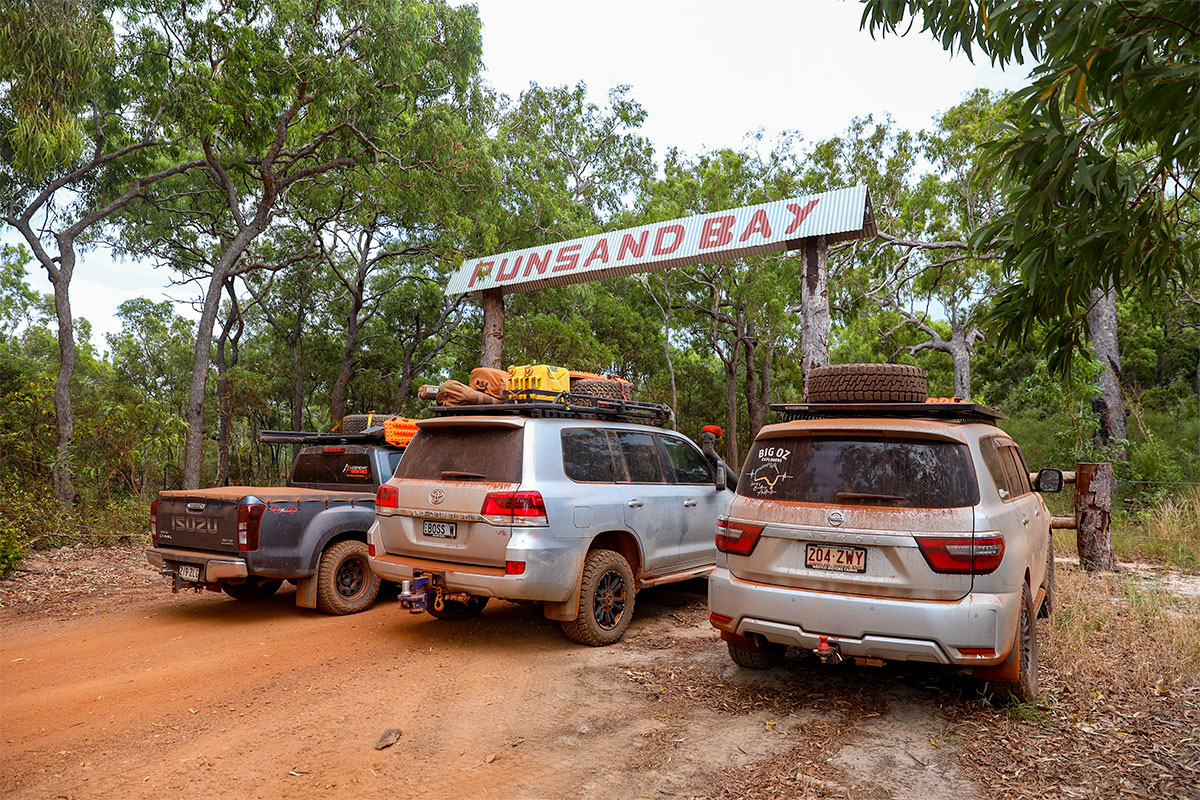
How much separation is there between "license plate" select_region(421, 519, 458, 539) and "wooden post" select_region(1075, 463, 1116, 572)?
7.08 m

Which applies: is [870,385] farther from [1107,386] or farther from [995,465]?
[1107,386]

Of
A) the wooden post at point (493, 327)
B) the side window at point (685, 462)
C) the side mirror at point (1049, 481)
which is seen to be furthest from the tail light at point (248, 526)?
the wooden post at point (493, 327)

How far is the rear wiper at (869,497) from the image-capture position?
426 cm

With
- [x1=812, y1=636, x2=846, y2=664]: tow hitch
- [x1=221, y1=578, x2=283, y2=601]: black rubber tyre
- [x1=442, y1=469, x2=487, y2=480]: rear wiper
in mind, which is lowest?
[x1=221, y1=578, x2=283, y2=601]: black rubber tyre

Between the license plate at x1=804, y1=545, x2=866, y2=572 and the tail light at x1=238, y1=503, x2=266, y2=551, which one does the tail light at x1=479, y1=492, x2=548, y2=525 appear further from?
the tail light at x1=238, y1=503, x2=266, y2=551

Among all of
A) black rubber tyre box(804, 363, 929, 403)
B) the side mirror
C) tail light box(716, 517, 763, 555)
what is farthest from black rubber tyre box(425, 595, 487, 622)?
the side mirror

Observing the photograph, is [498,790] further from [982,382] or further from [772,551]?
[982,382]

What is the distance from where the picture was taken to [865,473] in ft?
14.5

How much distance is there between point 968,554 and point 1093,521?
5.95 metres

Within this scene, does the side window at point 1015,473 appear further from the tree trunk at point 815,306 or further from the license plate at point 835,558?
the tree trunk at point 815,306

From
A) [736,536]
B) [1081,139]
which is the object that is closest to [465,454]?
[736,536]

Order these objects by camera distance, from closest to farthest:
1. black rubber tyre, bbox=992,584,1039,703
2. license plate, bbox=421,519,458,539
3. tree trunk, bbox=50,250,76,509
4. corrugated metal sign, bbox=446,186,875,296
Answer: black rubber tyre, bbox=992,584,1039,703 < license plate, bbox=421,519,458,539 < corrugated metal sign, bbox=446,186,875,296 < tree trunk, bbox=50,250,76,509

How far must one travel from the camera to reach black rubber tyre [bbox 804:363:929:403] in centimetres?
505

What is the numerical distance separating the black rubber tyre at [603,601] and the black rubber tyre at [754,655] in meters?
1.18
